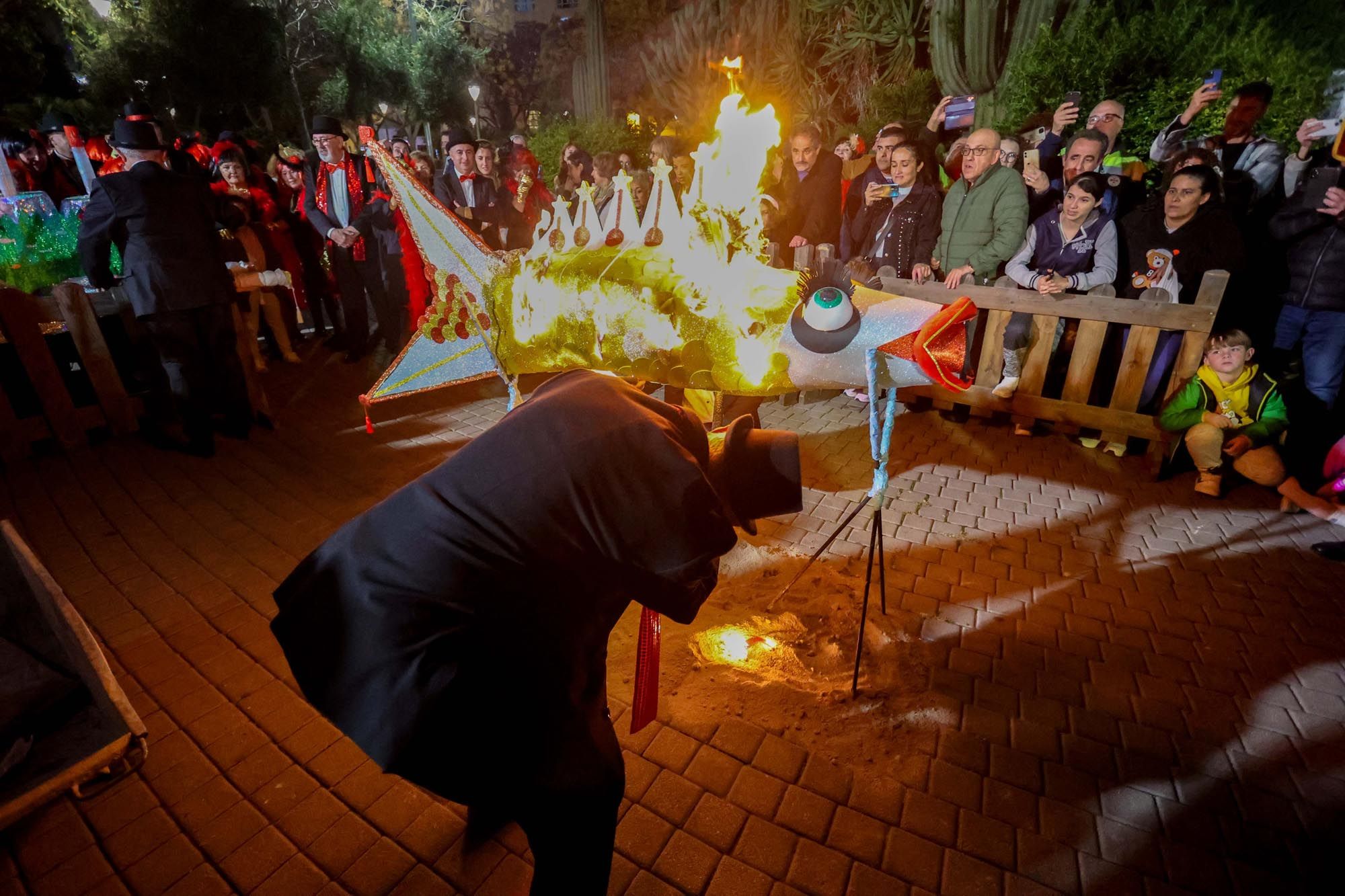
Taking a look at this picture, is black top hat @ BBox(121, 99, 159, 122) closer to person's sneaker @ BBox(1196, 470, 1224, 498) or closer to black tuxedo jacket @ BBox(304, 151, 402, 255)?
black tuxedo jacket @ BBox(304, 151, 402, 255)

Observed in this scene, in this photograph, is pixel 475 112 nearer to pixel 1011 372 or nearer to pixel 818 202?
pixel 818 202

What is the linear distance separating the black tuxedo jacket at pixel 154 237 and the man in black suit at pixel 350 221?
1.91 m

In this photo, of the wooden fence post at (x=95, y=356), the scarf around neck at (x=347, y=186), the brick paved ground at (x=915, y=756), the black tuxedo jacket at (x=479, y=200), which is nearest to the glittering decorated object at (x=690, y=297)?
the brick paved ground at (x=915, y=756)

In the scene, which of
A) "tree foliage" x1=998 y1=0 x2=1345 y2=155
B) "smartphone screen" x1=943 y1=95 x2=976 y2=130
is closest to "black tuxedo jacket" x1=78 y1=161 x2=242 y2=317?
"tree foliage" x1=998 y1=0 x2=1345 y2=155

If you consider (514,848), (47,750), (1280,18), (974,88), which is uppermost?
(1280,18)

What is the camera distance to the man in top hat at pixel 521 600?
148 centimetres

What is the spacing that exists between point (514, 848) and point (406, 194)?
2.89 metres

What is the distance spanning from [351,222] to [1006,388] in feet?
22.5

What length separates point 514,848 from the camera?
2.28 m

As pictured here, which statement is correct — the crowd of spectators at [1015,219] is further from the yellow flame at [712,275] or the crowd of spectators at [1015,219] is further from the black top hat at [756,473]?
the black top hat at [756,473]

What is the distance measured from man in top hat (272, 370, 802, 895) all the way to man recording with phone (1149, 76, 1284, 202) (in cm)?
641

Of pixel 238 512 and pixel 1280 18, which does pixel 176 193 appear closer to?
pixel 238 512

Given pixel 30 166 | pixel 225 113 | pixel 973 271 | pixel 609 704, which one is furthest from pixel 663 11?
pixel 609 704

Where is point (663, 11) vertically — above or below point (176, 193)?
above
